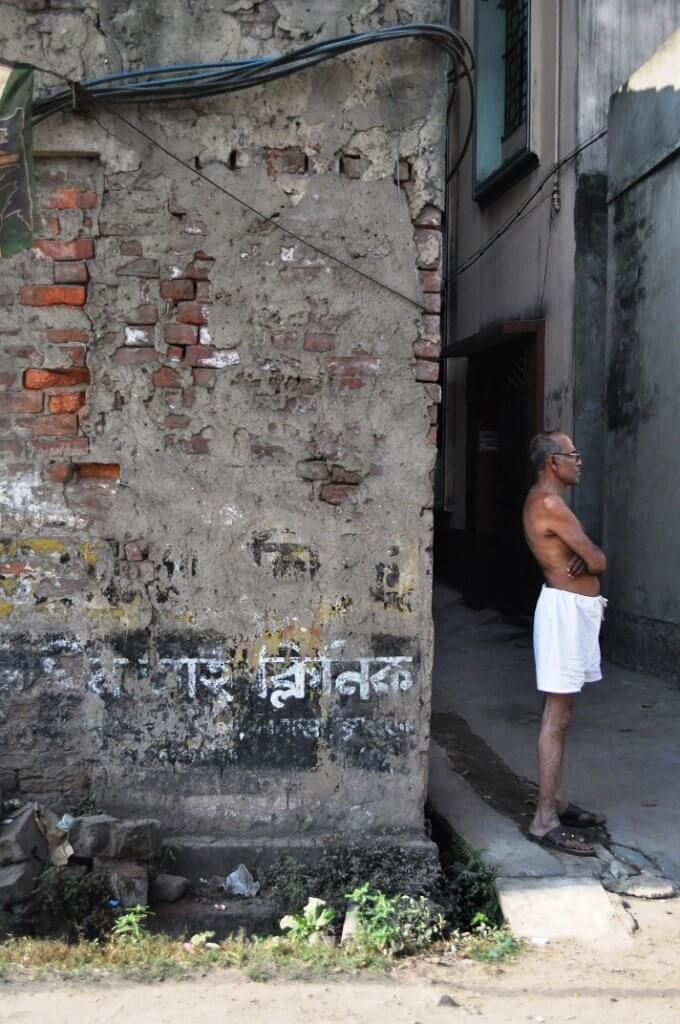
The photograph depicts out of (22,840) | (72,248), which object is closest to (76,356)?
(72,248)

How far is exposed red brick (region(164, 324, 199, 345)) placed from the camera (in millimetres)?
4062

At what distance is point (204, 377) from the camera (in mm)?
4074

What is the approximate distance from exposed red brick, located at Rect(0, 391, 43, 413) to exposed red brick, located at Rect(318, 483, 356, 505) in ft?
4.16

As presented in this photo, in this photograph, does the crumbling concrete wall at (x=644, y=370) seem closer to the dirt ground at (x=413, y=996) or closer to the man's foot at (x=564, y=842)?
the man's foot at (x=564, y=842)

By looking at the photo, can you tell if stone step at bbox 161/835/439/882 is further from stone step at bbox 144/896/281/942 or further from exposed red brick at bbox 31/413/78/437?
exposed red brick at bbox 31/413/78/437

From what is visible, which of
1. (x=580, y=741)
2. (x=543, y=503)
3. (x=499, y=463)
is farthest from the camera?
(x=499, y=463)

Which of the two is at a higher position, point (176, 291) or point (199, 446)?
point (176, 291)

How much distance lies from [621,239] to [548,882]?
19.3 feet

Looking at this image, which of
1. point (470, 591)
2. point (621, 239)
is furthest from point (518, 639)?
point (621, 239)

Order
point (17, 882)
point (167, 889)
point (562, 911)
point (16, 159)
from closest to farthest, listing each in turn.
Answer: point (17, 882), point (562, 911), point (167, 889), point (16, 159)

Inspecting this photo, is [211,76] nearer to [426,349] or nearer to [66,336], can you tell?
[66,336]

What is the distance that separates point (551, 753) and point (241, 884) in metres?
1.51

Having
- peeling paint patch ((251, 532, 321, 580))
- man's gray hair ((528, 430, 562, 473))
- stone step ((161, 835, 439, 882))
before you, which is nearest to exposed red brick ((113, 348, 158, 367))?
peeling paint patch ((251, 532, 321, 580))

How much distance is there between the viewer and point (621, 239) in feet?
26.7
